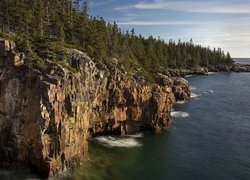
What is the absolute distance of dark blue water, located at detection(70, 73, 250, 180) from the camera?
58.4m

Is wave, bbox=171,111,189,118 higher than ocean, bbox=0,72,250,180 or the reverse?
higher

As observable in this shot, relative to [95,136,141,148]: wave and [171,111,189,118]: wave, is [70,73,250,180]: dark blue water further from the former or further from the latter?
[95,136,141,148]: wave

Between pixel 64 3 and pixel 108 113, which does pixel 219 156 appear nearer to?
pixel 108 113

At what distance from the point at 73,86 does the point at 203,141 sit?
115ft

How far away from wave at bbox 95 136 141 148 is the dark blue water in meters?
0.35

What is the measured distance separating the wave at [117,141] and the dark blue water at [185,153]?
0.35 metres

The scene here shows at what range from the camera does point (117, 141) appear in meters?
74.8

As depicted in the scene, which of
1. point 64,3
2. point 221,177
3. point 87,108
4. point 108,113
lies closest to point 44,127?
point 87,108

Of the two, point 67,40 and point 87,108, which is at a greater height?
point 67,40

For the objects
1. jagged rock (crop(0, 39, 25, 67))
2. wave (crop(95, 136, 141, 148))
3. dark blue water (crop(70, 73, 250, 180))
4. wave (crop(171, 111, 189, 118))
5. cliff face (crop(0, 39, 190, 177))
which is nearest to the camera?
cliff face (crop(0, 39, 190, 177))

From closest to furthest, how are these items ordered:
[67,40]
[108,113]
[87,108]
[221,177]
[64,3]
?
[221,177] → [87,108] → [108,113] → [67,40] → [64,3]

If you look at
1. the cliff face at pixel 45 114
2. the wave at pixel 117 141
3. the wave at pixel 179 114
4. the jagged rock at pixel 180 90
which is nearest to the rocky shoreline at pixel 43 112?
the cliff face at pixel 45 114

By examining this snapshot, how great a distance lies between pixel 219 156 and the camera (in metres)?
68.0

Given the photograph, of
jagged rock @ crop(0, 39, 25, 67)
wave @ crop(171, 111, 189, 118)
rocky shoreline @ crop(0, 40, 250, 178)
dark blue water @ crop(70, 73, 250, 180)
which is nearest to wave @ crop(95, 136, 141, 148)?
dark blue water @ crop(70, 73, 250, 180)
